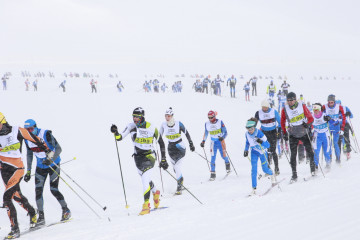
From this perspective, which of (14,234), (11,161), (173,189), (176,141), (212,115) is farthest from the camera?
(173,189)

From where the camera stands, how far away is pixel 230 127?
17266 mm

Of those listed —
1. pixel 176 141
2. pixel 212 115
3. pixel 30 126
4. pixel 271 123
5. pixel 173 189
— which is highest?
pixel 30 126

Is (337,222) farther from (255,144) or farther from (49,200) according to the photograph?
(49,200)

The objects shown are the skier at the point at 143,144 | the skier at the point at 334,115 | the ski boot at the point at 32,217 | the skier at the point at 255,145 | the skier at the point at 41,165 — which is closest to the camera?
the ski boot at the point at 32,217

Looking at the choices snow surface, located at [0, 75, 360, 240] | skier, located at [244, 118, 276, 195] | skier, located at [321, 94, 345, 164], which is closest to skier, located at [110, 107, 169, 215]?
snow surface, located at [0, 75, 360, 240]

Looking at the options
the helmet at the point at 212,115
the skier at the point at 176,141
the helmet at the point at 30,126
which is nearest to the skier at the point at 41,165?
the helmet at the point at 30,126

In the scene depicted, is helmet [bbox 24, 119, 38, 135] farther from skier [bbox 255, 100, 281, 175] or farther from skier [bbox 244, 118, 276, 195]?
skier [bbox 255, 100, 281, 175]

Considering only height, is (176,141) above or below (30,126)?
below

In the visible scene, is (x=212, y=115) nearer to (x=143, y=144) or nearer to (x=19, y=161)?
(x=143, y=144)

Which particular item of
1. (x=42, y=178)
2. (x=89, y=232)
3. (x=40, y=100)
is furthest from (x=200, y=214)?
(x=40, y=100)

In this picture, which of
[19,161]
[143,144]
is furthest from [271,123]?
[19,161]

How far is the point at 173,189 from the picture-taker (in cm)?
962

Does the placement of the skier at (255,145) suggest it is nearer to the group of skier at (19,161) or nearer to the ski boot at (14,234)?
the group of skier at (19,161)

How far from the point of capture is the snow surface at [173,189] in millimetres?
4238
